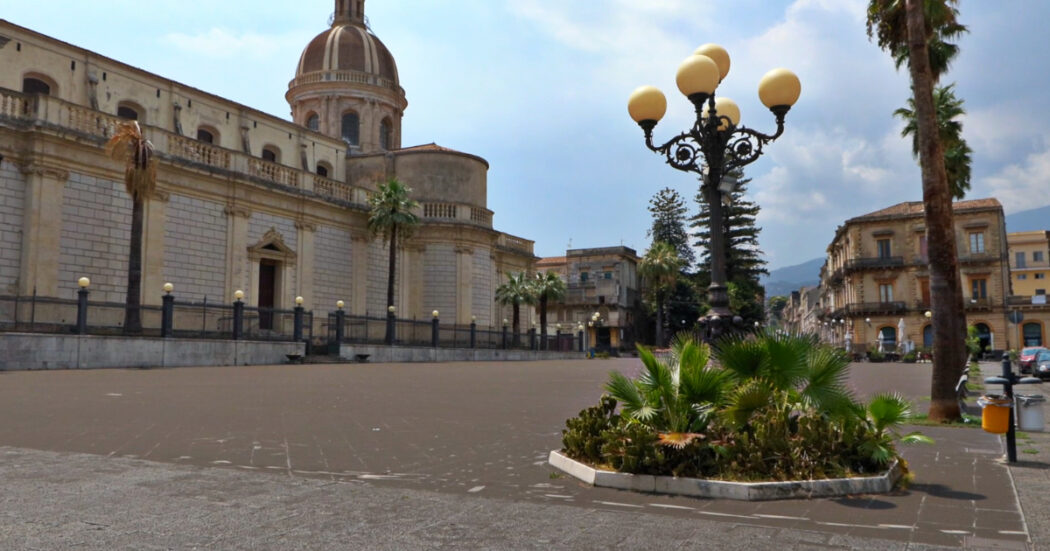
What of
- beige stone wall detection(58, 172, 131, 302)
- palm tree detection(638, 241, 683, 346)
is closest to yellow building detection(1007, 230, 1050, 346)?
palm tree detection(638, 241, 683, 346)

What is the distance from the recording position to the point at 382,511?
5.14m

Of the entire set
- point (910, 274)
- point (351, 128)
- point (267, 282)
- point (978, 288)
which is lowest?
point (267, 282)

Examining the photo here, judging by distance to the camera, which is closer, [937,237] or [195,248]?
[937,237]

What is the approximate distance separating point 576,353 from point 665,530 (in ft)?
168

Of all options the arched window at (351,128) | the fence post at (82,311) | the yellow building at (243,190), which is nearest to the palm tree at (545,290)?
the yellow building at (243,190)

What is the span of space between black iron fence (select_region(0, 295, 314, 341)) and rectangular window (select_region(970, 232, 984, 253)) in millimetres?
54276

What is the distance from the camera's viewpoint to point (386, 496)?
5.62 m

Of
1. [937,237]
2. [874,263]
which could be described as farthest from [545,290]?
[937,237]

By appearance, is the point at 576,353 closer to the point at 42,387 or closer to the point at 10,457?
the point at 42,387

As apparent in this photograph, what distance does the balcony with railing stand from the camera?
2581 inches

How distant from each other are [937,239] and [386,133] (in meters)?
Answer: 45.3

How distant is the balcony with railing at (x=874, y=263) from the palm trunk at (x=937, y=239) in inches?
2337

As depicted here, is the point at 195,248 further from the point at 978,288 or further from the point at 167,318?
the point at 978,288

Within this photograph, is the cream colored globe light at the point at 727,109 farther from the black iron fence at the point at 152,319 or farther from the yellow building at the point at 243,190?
the yellow building at the point at 243,190
